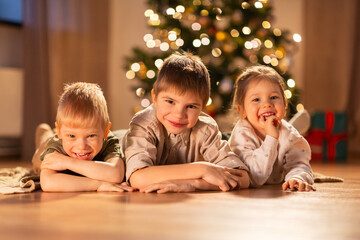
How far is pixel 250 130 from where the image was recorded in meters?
1.92

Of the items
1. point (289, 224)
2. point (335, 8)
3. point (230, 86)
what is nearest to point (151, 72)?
point (230, 86)

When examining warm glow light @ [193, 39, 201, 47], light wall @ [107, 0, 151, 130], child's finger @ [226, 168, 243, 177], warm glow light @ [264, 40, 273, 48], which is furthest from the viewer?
light wall @ [107, 0, 151, 130]

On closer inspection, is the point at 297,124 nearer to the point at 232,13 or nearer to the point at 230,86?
the point at 230,86

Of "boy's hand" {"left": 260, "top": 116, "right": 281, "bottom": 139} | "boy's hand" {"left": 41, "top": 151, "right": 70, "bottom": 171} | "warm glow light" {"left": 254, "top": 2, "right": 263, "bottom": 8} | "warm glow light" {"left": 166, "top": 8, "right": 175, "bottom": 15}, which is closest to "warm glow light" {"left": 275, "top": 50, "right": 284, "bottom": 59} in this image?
"warm glow light" {"left": 254, "top": 2, "right": 263, "bottom": 8}

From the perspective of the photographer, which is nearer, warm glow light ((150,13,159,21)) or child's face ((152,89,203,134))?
child's face ((152,89,203,134))

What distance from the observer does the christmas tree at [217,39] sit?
11.3 feet

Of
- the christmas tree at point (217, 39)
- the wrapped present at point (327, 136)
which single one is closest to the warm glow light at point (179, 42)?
the christmas tree at point (217, 39)

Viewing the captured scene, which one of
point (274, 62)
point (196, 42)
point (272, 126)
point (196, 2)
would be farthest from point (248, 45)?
point (272, 126)

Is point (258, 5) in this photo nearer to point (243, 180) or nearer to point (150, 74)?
point (150, 74)

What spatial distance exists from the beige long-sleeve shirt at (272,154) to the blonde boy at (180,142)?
0.07 meters

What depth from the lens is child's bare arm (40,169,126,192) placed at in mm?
1642

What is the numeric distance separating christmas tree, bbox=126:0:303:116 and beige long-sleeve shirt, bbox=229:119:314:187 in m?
1.50

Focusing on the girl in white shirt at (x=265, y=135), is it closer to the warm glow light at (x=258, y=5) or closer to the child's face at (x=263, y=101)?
the child's face at (x=263, y=101)

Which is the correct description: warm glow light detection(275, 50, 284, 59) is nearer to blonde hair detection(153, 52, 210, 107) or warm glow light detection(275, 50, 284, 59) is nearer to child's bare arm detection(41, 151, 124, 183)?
blonde hair detection(153, 52, 210, 107)
